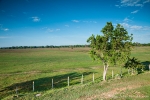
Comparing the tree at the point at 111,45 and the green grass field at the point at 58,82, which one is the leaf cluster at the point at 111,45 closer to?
the tree at the point at 111,45

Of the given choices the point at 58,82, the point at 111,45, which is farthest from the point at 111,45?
the point at 58,82

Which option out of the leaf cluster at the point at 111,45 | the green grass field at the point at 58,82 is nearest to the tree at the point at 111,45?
the leaf cluster at the point at 111,45

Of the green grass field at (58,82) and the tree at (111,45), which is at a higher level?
the tree at (111,45)

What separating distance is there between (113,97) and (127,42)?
1277cm

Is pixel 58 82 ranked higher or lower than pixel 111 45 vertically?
lower

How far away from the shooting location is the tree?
22.5m

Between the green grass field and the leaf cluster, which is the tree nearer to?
the leaf cluster

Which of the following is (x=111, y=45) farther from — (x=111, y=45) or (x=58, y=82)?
(x=58, y=82)

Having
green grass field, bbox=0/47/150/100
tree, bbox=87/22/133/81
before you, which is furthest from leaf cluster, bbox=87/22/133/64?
green grass field, bbox=0/47/150/100

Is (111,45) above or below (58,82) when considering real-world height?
above

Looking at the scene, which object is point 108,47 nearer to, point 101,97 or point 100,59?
point 100,59

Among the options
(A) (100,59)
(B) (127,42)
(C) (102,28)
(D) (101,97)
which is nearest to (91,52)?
(A) (100,59)

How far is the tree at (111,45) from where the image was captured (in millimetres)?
22453

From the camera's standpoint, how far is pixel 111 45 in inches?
926
